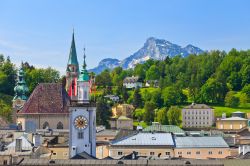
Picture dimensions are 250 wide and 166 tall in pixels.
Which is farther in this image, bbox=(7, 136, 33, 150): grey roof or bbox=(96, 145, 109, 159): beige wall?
bbox=(96, 145, 109, 159): beige wall

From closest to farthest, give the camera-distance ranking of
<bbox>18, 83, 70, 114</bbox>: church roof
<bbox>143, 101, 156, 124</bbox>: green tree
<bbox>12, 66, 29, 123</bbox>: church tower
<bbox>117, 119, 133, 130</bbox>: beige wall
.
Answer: <bbox>18, 83, 70, 114</bbox>: church roof
<bbox>12, 66, 29, 123</bbox>: church tower
<bbox>117, 119, 133, 130</bbox>: beige wall
<bbox>143, 101, 156, 124</bbox>: green tree

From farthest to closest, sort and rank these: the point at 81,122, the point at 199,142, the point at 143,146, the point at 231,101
Result: the point at 231,101 < the point at 199,142 < the point at 143,146 < the point at 81,122

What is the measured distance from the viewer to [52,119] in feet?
401

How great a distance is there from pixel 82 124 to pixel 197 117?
103 metres

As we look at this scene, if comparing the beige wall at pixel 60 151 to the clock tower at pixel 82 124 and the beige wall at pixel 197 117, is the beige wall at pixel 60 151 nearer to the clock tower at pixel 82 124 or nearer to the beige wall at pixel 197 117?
the clock tower at pixel 82 124

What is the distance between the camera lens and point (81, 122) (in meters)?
87.1

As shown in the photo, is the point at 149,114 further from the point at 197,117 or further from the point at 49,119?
the point at 49,119

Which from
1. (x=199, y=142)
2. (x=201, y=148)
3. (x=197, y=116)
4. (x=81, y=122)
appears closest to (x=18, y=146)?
(x=81, y=122)

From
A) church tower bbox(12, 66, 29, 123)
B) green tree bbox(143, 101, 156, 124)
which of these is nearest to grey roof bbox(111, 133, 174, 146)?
church tower bbox(12, 66, 29, 123)

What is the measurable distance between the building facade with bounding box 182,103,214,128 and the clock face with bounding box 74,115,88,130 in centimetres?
9878

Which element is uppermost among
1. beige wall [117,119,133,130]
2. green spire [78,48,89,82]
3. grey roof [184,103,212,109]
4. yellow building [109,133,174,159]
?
green spire [78,48,89,82]

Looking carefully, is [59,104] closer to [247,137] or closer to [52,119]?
[52,119]

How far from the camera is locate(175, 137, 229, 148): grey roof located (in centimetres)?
10319

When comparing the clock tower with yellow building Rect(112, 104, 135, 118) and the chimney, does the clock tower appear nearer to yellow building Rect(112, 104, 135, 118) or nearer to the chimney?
the chimney
